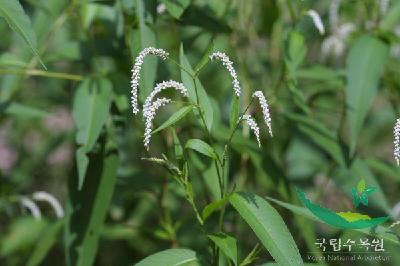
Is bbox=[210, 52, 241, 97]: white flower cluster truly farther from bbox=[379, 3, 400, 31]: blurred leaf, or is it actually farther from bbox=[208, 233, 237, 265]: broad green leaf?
bbox=[379, 3, 400, 31]: blurred leaf

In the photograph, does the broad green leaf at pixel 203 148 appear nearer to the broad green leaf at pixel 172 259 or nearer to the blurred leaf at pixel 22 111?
the broad green leaf at pixel 172 259

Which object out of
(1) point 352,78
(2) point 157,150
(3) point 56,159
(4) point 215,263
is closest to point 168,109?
(2) point 157,150

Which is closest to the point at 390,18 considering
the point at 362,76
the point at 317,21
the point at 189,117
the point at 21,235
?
the point at 362,76

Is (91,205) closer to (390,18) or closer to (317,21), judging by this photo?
(317,21)

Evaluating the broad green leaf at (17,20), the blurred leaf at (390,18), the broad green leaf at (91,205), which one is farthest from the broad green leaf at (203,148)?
the blurred leaf at (390,18)

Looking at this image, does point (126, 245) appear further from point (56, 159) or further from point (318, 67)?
point (318, 67)

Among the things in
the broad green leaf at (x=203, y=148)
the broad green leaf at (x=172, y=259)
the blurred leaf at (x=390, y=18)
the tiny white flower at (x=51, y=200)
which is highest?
the blurred leaf at (x=390, y=18)
